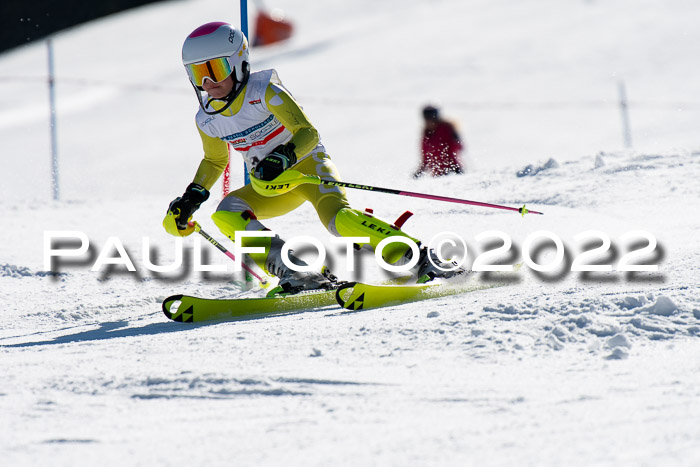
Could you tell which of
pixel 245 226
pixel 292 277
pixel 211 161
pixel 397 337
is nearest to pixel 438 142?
pixel 211 161

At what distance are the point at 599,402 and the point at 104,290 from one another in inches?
140

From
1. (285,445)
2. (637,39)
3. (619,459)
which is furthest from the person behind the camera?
(637,39)

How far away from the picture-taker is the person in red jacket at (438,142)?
29.8ft

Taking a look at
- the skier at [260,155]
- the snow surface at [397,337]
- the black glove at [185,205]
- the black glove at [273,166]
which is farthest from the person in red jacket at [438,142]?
the black glove at [273,166]

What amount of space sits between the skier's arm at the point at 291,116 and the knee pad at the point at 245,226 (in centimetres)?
40

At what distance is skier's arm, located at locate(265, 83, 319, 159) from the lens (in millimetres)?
4344

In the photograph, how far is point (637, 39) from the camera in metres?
17.1

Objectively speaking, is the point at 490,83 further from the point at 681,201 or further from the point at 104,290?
the point at 104,290

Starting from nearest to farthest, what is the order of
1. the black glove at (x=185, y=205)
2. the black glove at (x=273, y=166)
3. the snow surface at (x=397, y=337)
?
1. the snow surface at (x=397, y=337)
2. the black glove at (x=273, y=166)
3. the black glove at (x=185, y=205)

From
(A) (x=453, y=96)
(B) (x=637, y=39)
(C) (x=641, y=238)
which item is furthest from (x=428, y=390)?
(B) (x=637, y=39)

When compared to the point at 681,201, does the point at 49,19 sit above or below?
above

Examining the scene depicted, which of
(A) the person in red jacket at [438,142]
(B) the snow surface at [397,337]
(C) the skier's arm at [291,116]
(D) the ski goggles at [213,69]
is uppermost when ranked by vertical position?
(A) the person in red jacket at [438,142]

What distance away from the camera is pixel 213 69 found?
430cm

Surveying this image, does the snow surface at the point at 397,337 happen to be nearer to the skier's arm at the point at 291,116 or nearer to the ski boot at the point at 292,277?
the ski boot at the point at 292,277
